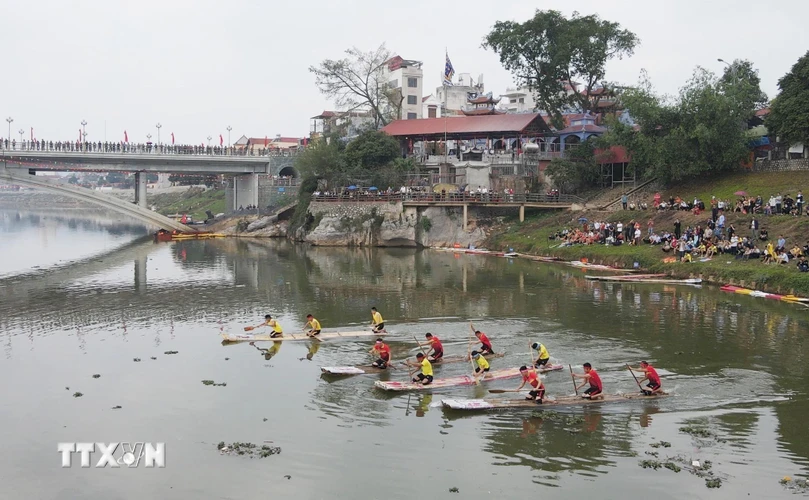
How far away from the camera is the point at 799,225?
4778 cm

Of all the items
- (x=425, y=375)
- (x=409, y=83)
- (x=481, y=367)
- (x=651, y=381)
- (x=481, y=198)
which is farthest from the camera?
(x=409, y=83)

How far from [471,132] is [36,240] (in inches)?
2088

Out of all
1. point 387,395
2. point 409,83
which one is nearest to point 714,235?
point 387,395

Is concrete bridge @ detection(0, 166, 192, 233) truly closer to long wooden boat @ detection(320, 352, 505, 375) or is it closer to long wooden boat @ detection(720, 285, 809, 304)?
long wooden boat @ detection(320, 352, 505, 375)

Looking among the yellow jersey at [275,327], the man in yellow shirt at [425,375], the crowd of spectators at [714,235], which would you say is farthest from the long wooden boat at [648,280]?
the man in yellow shirt at [425,375]

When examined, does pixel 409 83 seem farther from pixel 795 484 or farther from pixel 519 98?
pixel 795 484

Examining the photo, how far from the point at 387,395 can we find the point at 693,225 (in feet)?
119

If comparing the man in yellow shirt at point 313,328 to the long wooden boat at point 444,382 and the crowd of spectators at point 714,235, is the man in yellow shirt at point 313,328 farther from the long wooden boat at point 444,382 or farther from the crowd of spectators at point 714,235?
the crowd of spectators at point 714,235

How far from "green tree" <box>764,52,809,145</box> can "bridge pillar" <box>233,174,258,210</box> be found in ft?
191

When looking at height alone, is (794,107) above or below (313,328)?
above

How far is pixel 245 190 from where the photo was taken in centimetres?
9781

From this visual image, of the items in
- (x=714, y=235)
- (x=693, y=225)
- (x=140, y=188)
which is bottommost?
(x=714, y=235)

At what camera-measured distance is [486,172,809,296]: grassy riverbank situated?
146 ft

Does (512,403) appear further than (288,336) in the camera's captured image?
No
